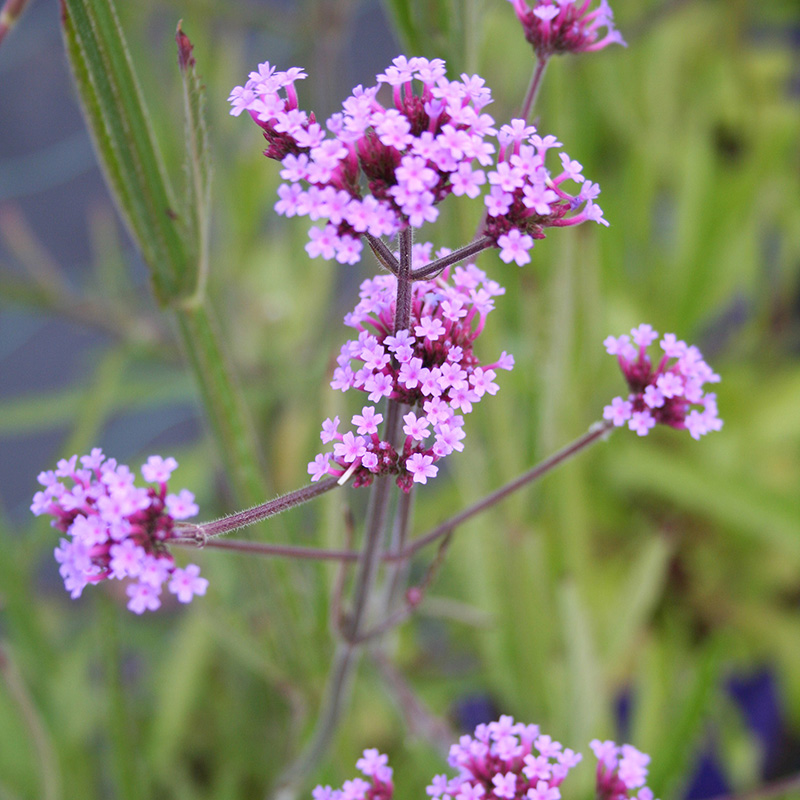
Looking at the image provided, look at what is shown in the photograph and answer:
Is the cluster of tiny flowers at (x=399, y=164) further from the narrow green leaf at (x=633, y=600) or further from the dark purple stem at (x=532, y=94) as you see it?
the narrow green leaf at (x=633, y=600)

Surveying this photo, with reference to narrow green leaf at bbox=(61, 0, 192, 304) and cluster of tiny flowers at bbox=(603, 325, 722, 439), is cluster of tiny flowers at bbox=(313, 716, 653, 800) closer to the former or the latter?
cluster of tiny flowers at bbox=(603, 325, 722, 439)

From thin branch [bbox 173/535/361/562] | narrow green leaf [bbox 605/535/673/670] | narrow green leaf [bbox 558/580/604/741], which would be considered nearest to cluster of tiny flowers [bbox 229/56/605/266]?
thin branch [bbox 173/535/361/562]

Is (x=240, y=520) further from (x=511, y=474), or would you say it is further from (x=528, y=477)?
(x=511, y=474)

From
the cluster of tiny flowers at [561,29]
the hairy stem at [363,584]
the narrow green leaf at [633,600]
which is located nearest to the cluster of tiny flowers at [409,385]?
the hairy stem at [363,584]

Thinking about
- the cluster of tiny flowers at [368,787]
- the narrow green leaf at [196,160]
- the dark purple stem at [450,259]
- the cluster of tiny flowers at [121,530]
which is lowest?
the cluster of tiny flowers at [368,787]

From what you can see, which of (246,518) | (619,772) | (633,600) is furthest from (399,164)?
(633,600)

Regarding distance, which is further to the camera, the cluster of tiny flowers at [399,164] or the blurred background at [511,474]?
the blurred background at [511,474]

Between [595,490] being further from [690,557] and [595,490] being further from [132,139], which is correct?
[132,139]
